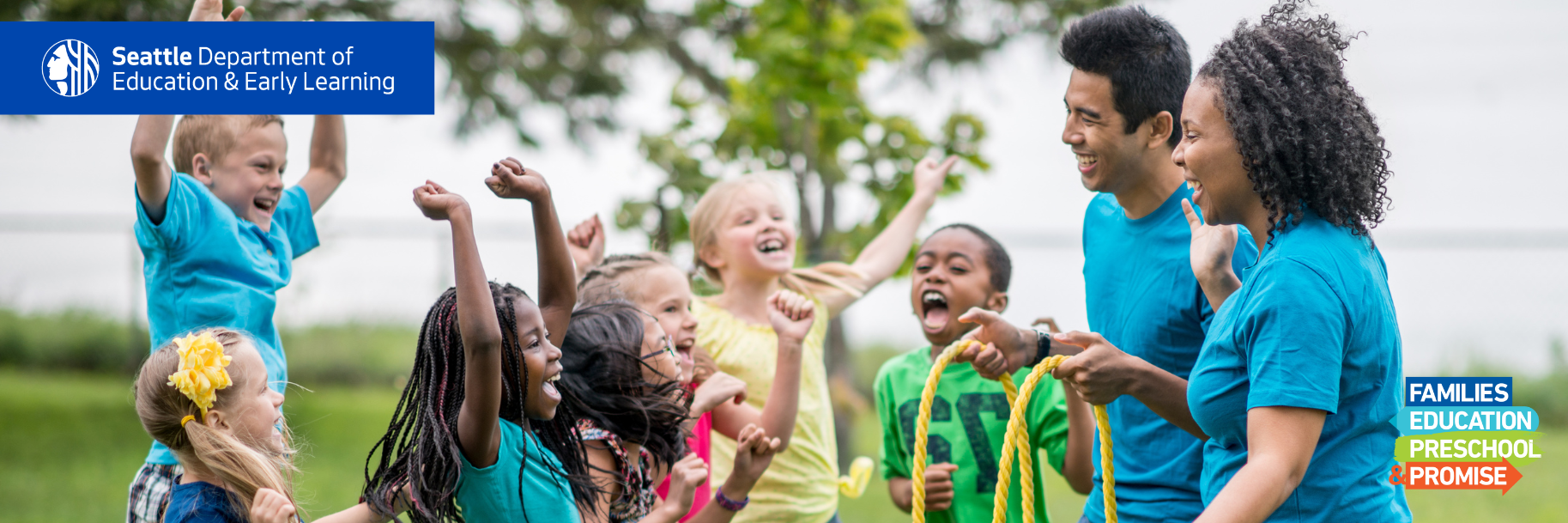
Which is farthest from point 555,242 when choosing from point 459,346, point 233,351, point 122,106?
point 122,106

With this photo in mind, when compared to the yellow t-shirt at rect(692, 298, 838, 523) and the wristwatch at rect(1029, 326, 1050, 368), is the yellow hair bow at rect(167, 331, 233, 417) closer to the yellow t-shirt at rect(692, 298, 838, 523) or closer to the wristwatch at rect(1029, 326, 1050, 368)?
the yellow t-shirt at rect(692, 298, 838, 523)

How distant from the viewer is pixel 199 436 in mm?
2377

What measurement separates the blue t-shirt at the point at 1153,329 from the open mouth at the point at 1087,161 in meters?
0.16

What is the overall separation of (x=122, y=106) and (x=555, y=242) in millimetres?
1819

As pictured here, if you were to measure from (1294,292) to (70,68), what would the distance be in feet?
12.3

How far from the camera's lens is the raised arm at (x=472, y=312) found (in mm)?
2006

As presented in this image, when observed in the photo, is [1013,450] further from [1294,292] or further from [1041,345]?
[1294,292]

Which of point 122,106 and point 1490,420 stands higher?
point 122,106

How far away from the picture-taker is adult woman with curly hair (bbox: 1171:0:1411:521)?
162 cm

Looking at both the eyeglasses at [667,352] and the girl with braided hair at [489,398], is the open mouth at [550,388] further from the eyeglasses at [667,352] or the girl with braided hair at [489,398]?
the eyeglasses at [667,352]

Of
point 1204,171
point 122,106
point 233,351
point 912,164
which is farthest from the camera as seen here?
point 912,164

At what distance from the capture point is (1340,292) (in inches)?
64.9

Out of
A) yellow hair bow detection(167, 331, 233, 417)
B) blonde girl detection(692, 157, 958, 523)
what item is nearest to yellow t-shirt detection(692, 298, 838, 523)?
blonde girl detection(692, 157, 958, 523)

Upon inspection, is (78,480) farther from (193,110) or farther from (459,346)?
(459,346)
